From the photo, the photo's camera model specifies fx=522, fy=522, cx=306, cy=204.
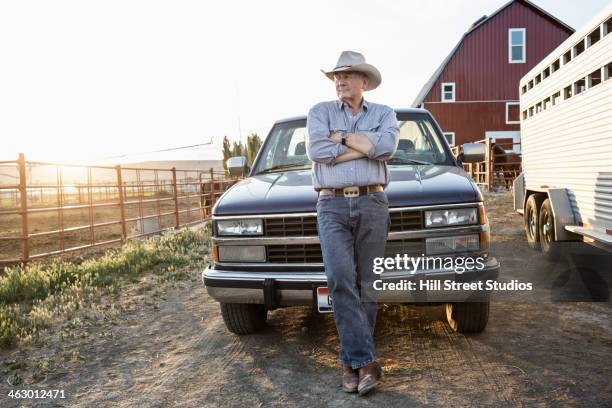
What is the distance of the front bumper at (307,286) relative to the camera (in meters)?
3.50

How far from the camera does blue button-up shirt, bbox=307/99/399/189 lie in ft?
10.3

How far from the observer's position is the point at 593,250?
701 centimetres

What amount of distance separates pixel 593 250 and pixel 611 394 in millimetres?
4539

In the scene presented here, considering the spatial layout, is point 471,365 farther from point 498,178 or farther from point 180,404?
point 498,178

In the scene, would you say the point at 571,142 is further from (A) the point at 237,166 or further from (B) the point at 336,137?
(B) the point at 336,137

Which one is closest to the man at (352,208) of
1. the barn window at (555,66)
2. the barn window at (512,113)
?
the barn window at (555,66)

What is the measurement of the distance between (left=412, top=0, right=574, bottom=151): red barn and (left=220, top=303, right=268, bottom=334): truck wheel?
26.2 metres

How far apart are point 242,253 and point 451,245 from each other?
1.51 m

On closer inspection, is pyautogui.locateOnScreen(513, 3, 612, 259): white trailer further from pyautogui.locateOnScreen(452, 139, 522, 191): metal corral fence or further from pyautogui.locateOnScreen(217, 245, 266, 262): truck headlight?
pyautogui.locateOnScreen(452, 139, 522, 191): metal corral fence

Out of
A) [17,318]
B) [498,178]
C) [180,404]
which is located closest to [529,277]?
[180,404]

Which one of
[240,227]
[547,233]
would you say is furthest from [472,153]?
[547,233]

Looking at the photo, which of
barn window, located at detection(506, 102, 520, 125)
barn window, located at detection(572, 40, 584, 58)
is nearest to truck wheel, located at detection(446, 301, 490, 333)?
barn window, located at detection(572, 40, 584, 58)

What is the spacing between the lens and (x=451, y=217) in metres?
3.61

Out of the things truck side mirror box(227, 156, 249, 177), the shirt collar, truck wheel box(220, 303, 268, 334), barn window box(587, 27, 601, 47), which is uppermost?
barn window box(587, 27, 601, 47)
